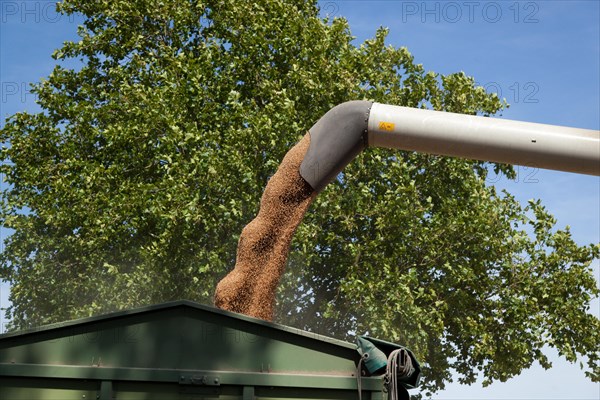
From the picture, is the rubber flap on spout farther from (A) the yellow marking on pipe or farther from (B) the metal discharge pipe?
(A) the yellow marking on pipe

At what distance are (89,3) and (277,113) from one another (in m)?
8.29

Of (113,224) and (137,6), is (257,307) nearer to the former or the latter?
(113,224)

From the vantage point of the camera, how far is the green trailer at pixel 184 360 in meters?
7.10

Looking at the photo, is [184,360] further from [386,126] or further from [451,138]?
[451,138]

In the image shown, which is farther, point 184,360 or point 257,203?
point 257,203

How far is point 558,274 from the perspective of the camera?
22281mm

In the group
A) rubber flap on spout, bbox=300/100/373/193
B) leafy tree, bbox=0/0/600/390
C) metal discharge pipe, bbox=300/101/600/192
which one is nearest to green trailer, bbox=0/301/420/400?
metal discharge pipe, bbox=300/101/600/192

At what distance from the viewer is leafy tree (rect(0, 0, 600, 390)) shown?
68.7ft

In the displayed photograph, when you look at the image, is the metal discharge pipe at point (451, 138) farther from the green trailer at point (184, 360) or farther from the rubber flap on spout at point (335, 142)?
the green trailer at point (184, 360)

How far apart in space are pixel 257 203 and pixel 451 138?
1113 centimetres

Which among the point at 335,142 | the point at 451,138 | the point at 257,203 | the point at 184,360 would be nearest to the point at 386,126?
the point at 335,142

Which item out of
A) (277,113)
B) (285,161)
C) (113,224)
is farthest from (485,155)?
(113,224)

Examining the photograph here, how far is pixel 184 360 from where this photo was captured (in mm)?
7242

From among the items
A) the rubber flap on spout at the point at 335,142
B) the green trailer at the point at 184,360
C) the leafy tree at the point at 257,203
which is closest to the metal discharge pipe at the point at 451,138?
the rubber flap on spout at the point at 335,142
